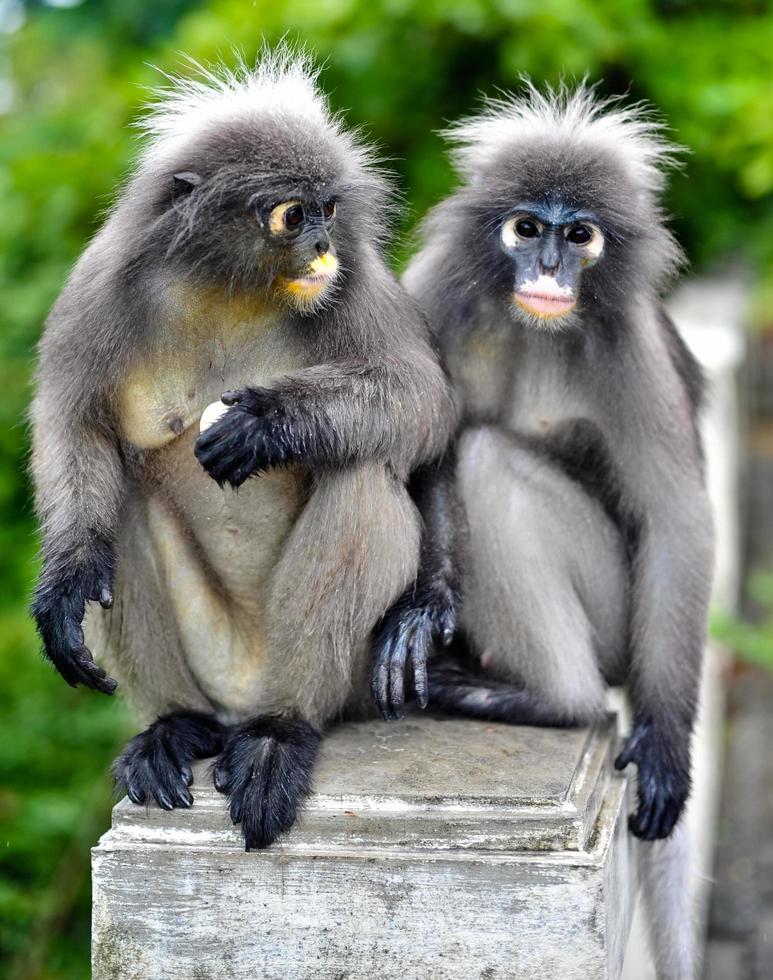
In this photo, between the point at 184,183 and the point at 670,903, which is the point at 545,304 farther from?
the point at 670,903

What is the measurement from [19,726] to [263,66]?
13.2 ft

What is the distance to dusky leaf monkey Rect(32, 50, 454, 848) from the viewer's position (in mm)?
2971

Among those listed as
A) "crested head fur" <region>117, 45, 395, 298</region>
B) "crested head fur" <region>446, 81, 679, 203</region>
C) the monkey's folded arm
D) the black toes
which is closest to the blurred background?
"crested head fur" <region>446, 81, 679, 203</region>

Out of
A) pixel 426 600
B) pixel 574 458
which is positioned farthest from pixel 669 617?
pixel 426 600

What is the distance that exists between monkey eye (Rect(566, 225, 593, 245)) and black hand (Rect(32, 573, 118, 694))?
4.64 feet

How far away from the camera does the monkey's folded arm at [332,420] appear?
289cm

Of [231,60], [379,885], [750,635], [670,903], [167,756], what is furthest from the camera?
[231,60]

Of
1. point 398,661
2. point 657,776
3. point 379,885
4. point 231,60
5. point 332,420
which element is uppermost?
point 231,60

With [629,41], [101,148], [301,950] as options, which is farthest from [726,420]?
[301,950]

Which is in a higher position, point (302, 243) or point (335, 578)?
point (302, 243)

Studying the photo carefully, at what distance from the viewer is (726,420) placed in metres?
7.43

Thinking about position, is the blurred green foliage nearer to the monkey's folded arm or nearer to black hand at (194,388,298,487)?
the monkey's folded arm

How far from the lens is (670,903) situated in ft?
11.6

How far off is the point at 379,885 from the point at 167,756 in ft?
1.91
